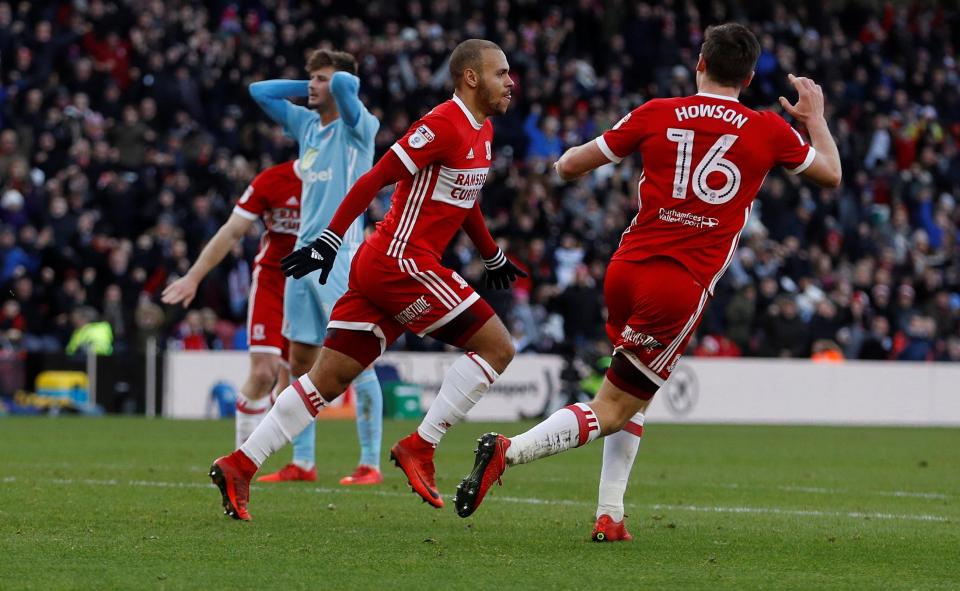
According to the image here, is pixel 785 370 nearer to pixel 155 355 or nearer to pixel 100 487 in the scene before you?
pixel 155 355

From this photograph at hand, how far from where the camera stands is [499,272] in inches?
339

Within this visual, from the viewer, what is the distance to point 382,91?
2658 cm

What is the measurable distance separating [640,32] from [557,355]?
10345 millimetres

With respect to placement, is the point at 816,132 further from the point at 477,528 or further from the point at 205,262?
the point at 205,262

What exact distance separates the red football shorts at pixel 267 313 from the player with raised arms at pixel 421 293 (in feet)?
10.2

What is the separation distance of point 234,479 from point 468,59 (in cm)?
230

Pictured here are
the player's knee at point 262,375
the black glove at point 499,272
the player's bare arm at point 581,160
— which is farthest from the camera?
the player's knee at point 262,375

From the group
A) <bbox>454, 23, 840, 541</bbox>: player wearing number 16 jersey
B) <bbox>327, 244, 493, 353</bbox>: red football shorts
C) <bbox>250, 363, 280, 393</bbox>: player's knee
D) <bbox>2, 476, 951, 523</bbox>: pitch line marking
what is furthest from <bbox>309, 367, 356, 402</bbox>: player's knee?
<bbox>250, 363, 280, 393</bbox>: player's knee

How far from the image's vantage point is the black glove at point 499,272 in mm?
8547

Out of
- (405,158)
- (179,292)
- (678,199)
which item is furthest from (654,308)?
(179,292)

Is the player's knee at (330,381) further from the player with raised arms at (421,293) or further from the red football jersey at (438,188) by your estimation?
the red football jersey at (438,188)

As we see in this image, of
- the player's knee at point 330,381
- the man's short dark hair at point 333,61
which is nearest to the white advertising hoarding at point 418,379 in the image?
the man's short dark hair at point 333,61

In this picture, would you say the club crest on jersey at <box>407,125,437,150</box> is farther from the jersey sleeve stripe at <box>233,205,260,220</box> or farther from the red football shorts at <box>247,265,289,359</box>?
the red football shorts at <box>247,265,289,359</box>

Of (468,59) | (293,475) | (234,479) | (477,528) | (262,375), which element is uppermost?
(468,59)
